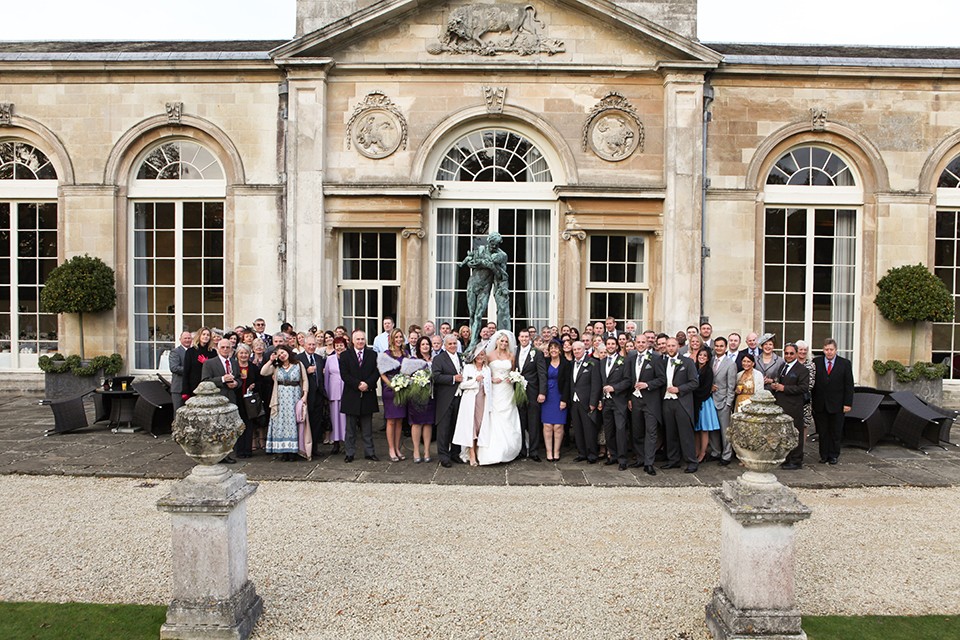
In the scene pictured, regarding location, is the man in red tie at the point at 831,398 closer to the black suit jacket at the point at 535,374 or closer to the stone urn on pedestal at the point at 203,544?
the black suit jacket at the point at 535,374

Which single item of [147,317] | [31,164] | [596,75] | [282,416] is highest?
[596,75]

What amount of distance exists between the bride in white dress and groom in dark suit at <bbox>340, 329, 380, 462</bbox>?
138 centimetres

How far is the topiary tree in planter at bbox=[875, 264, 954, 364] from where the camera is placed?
485 inches

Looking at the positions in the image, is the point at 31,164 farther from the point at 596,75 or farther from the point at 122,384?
the point at 596,75

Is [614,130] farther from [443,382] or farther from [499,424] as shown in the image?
[499,424]

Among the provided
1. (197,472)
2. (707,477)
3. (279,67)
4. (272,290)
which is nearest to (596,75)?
(279,67)

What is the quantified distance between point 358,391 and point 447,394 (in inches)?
42.5

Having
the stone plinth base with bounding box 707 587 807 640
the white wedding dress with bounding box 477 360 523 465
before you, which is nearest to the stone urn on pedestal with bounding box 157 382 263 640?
the stone plinth base with bounding box 707 587 807 640

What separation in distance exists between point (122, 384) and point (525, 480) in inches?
262

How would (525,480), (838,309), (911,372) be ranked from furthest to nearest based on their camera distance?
(838,309), (911,372), (525,480)

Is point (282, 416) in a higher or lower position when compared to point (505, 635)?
higher

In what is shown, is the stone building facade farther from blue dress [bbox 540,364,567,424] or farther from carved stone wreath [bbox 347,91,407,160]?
blue dress [bbox 540,364,567,424]

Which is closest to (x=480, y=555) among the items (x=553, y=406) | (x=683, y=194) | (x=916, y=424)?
(x=553, y=406)

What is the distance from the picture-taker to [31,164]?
45.0 feet
